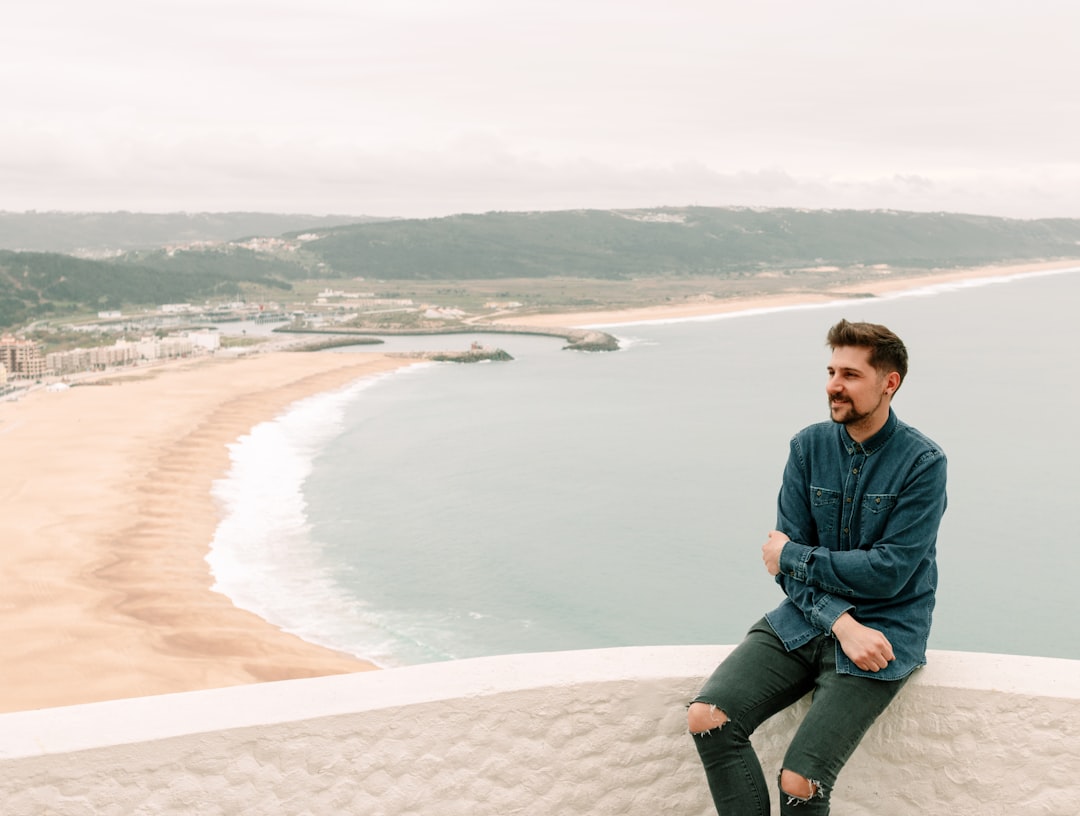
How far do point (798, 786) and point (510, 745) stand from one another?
0.69 metres

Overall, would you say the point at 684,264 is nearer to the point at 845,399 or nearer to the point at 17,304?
the point at 17,304

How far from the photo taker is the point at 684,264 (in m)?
125

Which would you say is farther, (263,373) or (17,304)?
(17,304)

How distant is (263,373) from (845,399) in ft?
109

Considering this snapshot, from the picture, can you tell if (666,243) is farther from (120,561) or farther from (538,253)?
(120,561)

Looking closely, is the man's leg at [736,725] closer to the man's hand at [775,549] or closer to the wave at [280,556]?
the man's hand at [775,549]

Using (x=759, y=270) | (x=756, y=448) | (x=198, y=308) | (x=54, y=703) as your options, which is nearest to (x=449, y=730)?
(x=54, y=703)

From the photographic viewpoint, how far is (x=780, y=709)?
8.55ft

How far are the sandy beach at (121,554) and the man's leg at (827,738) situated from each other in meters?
7.35

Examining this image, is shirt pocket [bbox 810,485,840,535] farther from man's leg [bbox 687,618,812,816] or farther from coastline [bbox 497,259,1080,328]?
coastline [bbox 497,259,1080,328]

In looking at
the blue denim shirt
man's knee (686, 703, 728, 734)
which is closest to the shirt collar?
the blue denim shirt

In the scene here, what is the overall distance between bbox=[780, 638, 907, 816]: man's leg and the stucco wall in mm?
164

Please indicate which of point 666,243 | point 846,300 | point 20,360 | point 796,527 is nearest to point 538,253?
point 666,243

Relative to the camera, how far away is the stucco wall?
2.38 meters
